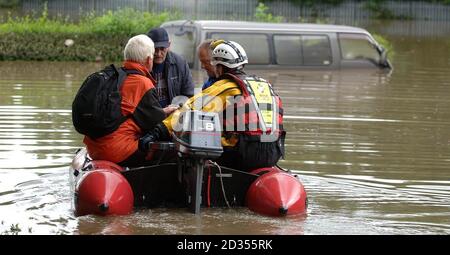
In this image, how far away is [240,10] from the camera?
3859cm

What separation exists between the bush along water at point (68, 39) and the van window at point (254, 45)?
163 inches

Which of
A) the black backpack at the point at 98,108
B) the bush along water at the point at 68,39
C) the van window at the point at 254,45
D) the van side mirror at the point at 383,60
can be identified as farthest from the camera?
the bush along water at the point at 68,39

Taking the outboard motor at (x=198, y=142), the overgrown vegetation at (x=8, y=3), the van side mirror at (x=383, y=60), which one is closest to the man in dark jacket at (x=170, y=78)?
the outboard motor at (x=198, y=142)

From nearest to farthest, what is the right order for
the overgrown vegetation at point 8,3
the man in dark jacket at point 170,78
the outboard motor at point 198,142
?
→ the outboard motor at point 198,142 < the man in dark jacket at point 170,78 < the overgrown vegetation at point 8,3

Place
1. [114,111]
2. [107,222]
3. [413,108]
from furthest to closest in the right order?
[413,108]
[114,111]
[107,222]

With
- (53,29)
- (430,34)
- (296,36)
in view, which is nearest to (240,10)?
(430,34)

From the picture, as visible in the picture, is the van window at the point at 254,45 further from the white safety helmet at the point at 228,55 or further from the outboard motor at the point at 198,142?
the outboard motor at the point at 198,142

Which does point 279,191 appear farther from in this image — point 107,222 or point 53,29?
point 53,29

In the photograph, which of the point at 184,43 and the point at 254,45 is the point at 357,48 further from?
the point at 184,43

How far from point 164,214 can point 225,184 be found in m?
0.64

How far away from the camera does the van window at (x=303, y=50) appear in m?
22.1

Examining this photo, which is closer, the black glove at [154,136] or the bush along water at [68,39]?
the black glove at [154,136]

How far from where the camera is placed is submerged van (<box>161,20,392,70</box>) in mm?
21188

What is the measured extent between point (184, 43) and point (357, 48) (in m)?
4.57
